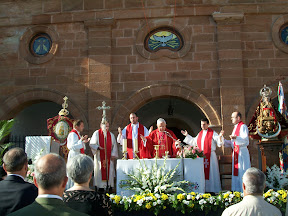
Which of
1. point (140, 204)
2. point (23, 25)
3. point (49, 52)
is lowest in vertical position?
point (140, 204)

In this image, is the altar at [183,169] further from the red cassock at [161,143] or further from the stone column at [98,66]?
the stone column at [98,66]

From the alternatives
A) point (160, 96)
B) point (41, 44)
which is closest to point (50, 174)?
point (160, 96)

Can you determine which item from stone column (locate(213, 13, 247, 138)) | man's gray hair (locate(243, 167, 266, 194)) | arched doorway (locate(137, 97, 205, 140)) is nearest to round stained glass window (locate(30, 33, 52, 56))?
stone column (locate(213, 13, 247, 138))

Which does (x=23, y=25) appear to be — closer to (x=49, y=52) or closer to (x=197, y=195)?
(x=49, y=52)

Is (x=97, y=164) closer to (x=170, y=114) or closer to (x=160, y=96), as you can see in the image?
(x=160, y=96)

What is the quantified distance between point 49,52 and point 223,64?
17.4 ft

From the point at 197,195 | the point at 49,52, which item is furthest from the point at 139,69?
the point at 197,195

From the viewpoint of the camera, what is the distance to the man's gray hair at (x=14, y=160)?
4.23 meters

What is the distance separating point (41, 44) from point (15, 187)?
32.1 feet

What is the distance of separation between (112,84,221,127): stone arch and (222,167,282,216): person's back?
8.36 metres

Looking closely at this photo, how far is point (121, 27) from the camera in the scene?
12.8 m

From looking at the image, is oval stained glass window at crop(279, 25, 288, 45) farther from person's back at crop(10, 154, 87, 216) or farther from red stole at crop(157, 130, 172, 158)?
person's back at crop(10, 154, 87, 216)

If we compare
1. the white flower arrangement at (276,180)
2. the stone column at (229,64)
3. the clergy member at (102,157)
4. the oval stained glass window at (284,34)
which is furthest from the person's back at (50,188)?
the oval stained glass window at (284,34)

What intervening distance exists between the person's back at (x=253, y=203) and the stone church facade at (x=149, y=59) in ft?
27.0
